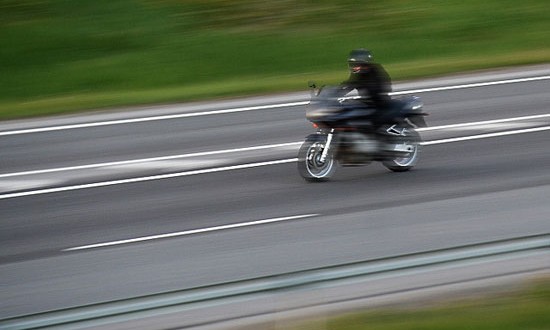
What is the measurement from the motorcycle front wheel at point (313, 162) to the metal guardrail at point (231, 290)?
6634 mm

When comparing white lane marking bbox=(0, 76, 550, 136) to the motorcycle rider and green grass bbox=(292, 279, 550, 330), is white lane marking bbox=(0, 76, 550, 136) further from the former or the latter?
green grass bbox=(292, 279, 550, 330)

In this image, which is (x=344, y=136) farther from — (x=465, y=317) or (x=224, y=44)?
(x=224, y=44)

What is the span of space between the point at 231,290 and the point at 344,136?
7464 mm

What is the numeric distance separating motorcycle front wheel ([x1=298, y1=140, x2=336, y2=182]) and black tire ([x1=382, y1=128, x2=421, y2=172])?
0.95 metres

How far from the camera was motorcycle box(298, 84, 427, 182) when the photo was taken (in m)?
13.7

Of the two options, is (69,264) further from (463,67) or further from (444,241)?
(463,67)

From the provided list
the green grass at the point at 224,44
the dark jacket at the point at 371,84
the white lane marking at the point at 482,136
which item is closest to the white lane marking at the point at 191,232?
the dark jacket at the point at 371,84

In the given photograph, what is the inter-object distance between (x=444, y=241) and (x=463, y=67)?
11.9m

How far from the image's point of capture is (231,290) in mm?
6461

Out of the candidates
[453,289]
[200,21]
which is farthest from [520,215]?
[200,21]

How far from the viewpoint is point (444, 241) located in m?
10.5

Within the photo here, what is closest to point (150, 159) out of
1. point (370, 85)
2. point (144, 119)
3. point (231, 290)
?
point (144, 119)

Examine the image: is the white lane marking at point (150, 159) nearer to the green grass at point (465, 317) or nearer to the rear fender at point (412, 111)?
the rear fender at point (412, 111)

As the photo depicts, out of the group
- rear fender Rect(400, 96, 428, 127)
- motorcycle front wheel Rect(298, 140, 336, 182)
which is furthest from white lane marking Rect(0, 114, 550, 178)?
rear fender Rect(400, 96, 428, 127)
